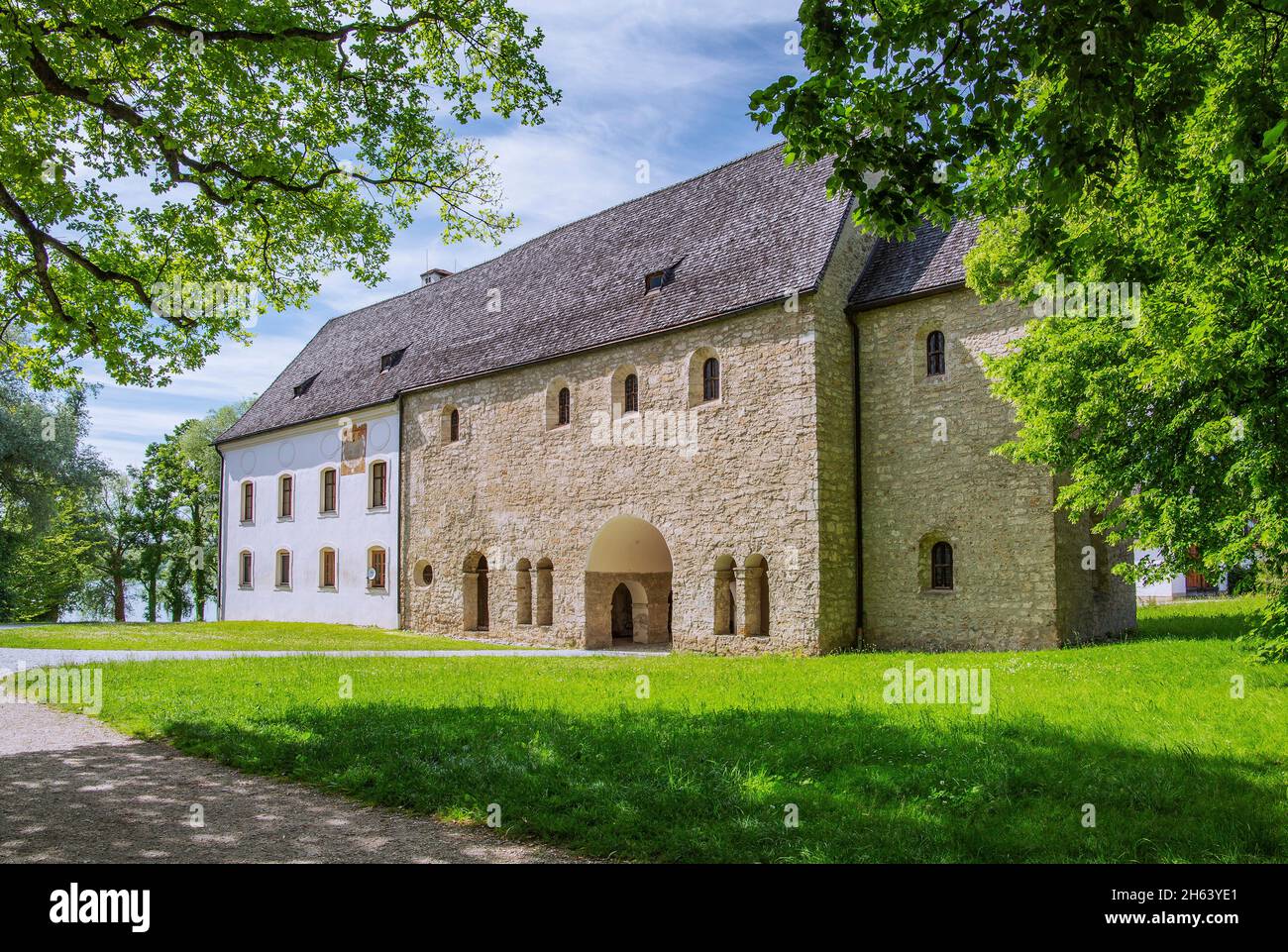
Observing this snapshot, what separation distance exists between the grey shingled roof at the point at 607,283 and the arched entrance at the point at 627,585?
14.8 ft

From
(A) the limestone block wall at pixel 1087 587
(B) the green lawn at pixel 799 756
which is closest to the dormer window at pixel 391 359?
(B) the green lawn at pixel 799 756

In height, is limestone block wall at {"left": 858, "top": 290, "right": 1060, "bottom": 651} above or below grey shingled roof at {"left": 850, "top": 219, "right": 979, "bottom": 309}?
below

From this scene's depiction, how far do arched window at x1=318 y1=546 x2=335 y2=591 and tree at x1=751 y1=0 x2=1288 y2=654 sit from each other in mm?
22243

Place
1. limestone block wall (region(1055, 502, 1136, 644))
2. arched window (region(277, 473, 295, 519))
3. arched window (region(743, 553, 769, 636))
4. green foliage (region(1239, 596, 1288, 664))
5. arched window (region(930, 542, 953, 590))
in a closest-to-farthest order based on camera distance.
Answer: green foliage (region(1239, 596, 1288, 664)) → limestone block wall (region(1055, 502, 1136, 644)) → arched window (region(930, 542, 953, 590)) → arched window (region(743, 553, 769, 636)) → arched window (region(277, 473, 295, 519))

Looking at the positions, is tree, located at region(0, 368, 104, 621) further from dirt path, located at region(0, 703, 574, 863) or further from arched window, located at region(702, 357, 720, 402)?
dirt path, located at region(0, 703, 574, 863)

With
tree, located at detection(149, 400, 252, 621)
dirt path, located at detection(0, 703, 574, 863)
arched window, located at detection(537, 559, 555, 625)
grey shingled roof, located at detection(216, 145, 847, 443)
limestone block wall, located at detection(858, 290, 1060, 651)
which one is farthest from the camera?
tree, located at detection(149, 400, 252, 621)

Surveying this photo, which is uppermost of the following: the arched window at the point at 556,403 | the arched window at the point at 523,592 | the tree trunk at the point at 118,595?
the arched window at the point at 556,403

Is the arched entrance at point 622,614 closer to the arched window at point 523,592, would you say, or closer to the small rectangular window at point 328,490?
A: the arched window at point 523,592

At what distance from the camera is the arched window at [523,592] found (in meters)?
22.2

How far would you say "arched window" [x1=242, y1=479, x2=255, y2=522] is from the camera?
32500 mm

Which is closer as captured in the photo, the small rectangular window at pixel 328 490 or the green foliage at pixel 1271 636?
the green foliage at pixel 1271 636

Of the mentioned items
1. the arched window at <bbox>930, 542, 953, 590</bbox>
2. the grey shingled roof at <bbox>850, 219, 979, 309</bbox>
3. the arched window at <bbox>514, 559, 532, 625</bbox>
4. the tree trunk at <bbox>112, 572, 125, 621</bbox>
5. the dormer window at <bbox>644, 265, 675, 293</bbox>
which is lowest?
the tree trunk at <bbox>112, 572, 125, 621</bbox>

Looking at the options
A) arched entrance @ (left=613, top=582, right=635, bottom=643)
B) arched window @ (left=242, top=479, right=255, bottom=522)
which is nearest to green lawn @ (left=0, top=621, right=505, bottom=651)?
arched entrance @ (left=613, top=582, right=635, bottom=643)

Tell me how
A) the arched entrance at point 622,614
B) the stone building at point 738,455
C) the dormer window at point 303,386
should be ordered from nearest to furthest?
1. the stone building at point 738,455
2. the arched entrance at point 622,614
3. the dormer window at point 303,386
